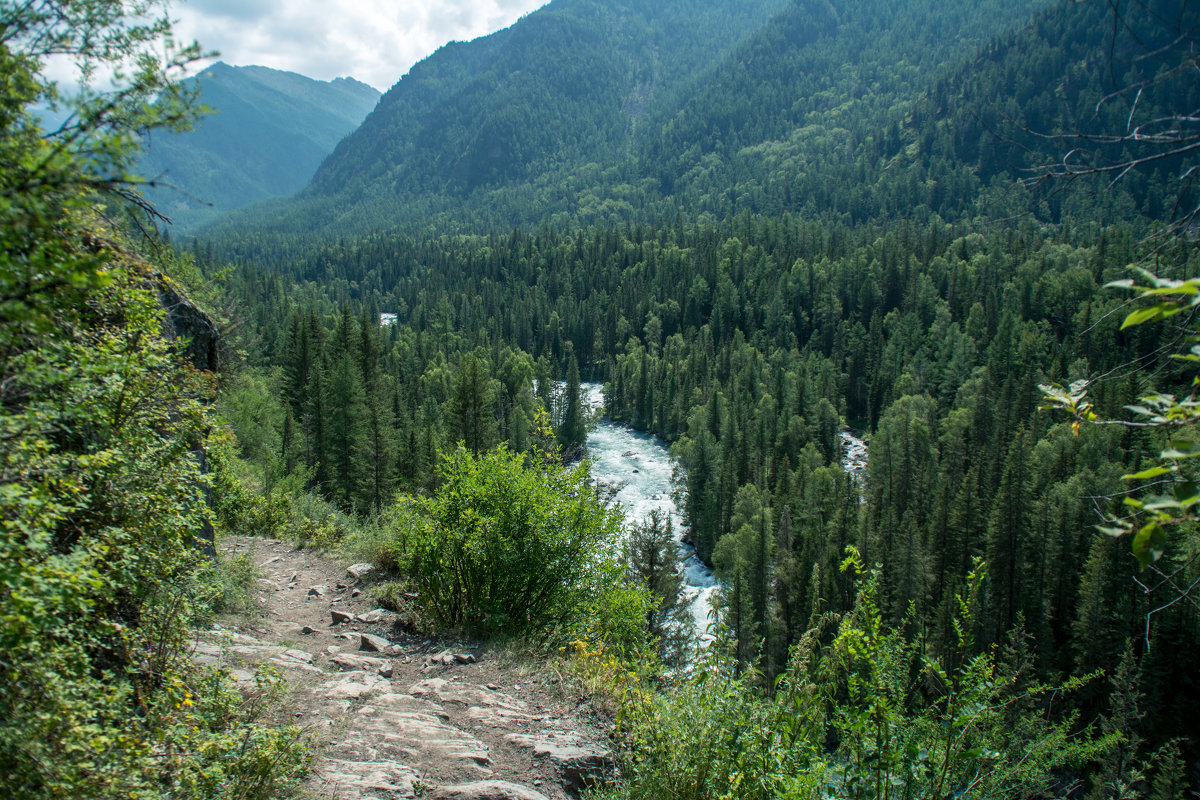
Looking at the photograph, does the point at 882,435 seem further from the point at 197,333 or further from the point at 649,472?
the point at 197,333

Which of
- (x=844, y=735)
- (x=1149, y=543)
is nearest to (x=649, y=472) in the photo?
(x=844, y=735)

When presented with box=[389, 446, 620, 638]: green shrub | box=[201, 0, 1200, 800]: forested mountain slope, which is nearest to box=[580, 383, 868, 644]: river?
box=[201, 0, 1200, 800]: forested mountain slope

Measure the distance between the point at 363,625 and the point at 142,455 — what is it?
642 cm

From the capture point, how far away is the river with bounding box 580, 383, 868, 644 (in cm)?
6059

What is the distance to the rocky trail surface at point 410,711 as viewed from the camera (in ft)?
22.1

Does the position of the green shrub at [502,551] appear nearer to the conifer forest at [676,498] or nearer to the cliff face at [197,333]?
the conifer forest at [676,498]

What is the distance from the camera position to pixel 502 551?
10.9 metres

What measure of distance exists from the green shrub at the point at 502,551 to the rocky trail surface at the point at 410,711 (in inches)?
31.9

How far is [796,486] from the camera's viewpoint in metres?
64.7

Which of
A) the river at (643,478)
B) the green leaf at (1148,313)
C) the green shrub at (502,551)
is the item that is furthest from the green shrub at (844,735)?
the river at (643,478)

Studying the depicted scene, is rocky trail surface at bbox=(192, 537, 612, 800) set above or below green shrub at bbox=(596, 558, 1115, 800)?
below

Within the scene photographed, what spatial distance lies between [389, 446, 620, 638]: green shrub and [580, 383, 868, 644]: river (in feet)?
126

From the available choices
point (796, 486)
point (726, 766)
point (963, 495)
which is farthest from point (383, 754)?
point (796, 486)

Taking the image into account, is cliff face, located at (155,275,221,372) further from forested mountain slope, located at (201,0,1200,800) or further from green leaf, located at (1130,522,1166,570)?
green leaf, located at (1130,522,1166,570)
